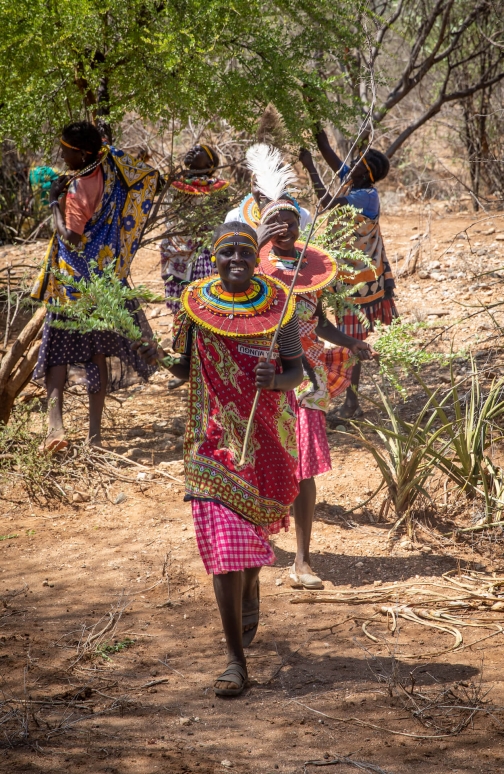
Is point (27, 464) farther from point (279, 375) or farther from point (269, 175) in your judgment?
point (279, 375)

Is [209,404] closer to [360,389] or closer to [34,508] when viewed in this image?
Result: [34,508]

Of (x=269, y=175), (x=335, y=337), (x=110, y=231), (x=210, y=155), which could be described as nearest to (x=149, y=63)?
(x=110, y=231)

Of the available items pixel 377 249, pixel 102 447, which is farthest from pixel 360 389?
pixel 102 447

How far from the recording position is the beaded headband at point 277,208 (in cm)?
402

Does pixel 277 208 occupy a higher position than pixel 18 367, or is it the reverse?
pixel 277 208

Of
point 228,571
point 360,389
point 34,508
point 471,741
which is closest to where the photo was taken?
point 471,741

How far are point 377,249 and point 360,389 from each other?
4.66 feet

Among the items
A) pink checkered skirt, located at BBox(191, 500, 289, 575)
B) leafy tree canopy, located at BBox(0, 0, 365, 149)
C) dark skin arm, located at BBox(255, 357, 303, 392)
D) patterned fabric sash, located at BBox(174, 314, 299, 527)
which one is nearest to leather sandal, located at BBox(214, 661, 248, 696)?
pink checkered skirt, located at BBox(191, 500, 289, 575)

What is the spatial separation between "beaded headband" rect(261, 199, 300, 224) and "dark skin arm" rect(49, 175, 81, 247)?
5.27 feet

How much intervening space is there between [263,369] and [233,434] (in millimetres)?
278

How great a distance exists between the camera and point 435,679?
10.6ft

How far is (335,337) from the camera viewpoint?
Answer: 14.1ft

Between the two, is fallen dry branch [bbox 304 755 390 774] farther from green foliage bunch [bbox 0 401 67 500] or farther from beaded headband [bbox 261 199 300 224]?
green foliage bunch [bbox 0 401 67 500]

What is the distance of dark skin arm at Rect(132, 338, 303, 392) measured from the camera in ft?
10.1
